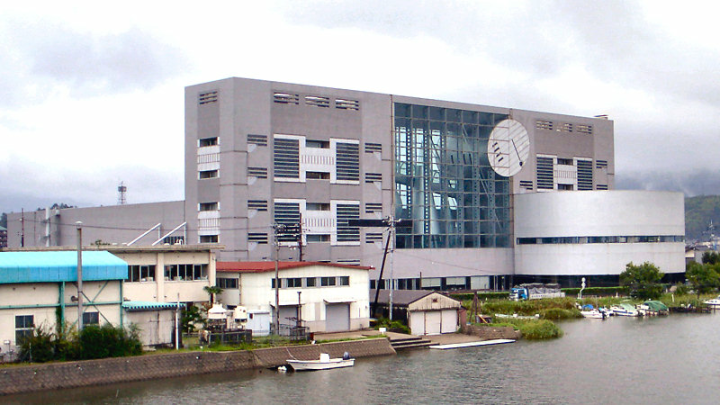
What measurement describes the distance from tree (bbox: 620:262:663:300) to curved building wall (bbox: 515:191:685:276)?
656 cm

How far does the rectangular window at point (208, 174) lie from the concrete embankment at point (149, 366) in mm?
31543

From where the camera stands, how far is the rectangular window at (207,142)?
78.2 metres

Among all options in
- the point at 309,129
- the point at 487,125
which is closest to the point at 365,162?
the point at 309,129

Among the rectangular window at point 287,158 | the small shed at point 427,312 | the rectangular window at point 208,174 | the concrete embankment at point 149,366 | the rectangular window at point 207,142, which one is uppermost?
the rectangular window at point 207,142

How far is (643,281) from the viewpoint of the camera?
297 ft

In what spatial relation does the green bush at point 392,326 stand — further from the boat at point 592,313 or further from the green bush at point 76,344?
the boat at point 592,313

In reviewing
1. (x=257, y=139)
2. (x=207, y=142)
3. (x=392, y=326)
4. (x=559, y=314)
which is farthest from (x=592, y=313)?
(x=207, y=142)

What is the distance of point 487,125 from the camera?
98188 millimetres

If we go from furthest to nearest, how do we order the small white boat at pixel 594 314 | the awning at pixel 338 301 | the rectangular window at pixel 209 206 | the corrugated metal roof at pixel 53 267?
the small white boat at pixel 594 314
the rectangular window at pixel 209 206
the awning at pixel 338 301
the corrugated metal roof at pixel 53 267

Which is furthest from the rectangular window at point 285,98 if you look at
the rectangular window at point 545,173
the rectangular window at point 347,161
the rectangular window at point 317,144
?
the rectangular window at point 545,173

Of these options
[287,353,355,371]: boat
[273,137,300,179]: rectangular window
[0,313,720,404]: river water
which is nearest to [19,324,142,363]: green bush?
[0,313,720,404]: river water

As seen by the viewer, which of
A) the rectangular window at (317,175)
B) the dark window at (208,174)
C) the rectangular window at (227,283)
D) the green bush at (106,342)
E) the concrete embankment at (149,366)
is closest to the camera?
the concrete embankment at (149,366)

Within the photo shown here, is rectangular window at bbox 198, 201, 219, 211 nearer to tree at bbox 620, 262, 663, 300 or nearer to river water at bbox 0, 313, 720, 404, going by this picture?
river water at bbox 0, 313, 720, 404

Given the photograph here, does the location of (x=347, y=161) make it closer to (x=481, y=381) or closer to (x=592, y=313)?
(x=592, y=313)
